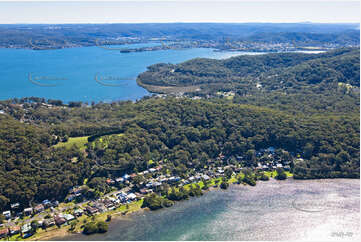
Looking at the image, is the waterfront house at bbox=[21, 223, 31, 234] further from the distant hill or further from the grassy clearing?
the distant hill

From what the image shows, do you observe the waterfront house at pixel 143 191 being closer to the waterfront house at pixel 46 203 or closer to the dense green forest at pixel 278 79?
the waterfront house at pixel 46 203

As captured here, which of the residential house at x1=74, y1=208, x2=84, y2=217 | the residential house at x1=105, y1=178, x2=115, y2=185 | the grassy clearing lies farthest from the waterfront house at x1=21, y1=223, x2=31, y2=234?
the grassy clearing

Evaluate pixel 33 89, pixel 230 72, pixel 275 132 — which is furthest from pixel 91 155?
pixel 230 72

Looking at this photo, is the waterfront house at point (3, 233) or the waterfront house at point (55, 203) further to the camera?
the waterfront house at point (55, 203)

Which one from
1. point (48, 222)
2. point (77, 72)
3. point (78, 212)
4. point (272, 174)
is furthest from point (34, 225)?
point (77, 72)

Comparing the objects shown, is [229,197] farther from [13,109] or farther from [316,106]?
[13,109]

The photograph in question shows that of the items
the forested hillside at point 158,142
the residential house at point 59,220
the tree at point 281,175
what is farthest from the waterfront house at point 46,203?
the tree at point 281,175

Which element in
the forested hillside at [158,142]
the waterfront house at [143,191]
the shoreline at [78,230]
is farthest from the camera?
the forested hillside at [158,142]
